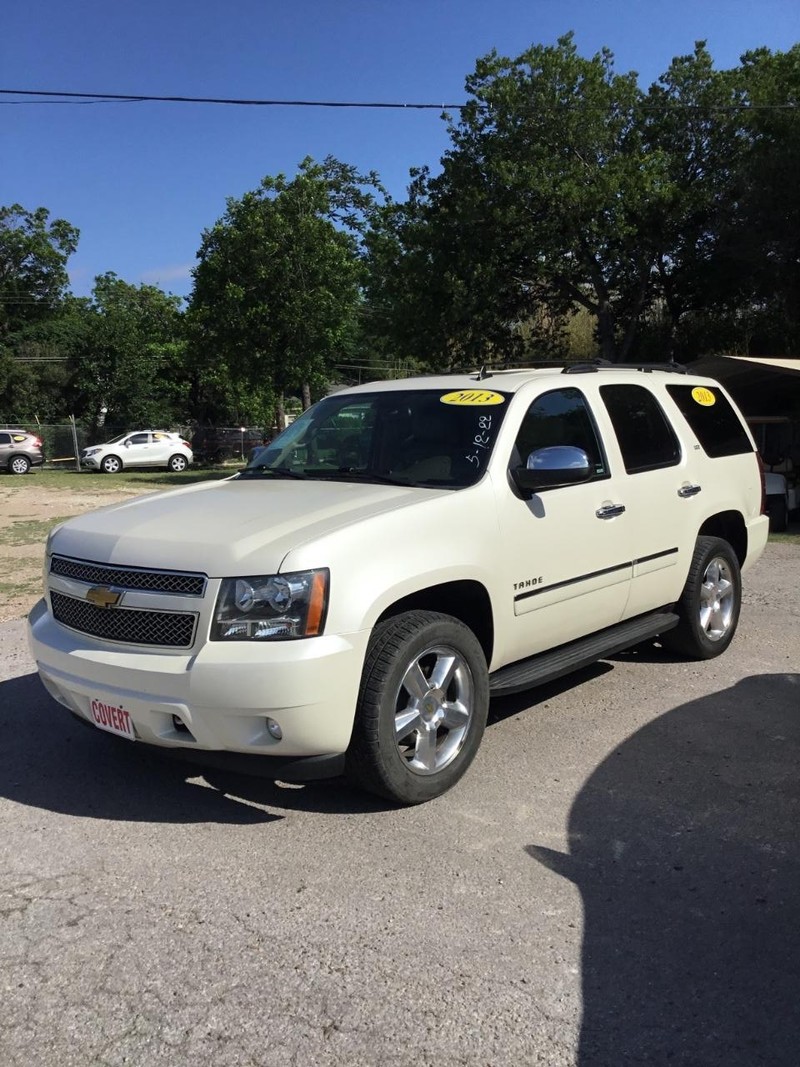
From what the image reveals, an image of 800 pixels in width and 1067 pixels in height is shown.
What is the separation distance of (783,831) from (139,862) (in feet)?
8.65

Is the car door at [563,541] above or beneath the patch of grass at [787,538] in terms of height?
above

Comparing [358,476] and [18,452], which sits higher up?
[358,476]

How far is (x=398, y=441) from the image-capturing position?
4770 mm

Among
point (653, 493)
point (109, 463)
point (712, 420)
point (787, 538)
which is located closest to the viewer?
point (653, 493)

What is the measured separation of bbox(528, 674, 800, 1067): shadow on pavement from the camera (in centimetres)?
250

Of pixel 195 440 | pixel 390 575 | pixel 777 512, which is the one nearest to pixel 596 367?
pixel 390 575

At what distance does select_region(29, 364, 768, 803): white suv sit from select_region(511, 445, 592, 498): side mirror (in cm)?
1

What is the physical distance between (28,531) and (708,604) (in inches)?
461

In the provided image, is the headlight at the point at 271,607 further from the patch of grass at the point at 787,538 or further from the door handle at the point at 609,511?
the patch of grass at the point at 787,538

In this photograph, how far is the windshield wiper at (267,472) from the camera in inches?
193

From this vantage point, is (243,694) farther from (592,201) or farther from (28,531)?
(592,201)

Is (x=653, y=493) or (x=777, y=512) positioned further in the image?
(x=777, y=512)

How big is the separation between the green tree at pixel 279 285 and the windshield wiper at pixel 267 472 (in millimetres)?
22839

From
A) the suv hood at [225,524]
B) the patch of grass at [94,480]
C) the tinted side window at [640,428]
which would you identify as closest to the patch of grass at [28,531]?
the patch of grass at [94,480]
